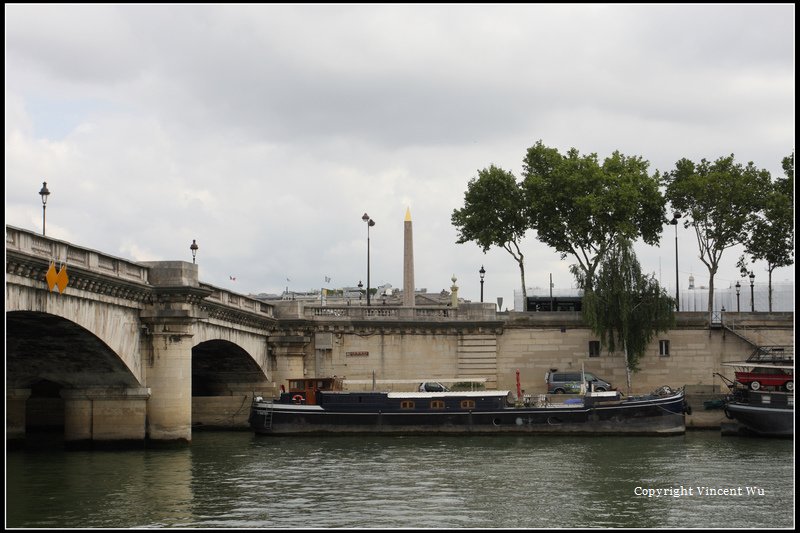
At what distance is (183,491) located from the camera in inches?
1473

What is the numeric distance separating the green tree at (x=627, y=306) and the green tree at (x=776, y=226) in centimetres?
986

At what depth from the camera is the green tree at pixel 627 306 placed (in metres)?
69.2

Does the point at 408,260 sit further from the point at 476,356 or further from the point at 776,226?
the point at 776,226

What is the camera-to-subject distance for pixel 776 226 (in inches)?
2970

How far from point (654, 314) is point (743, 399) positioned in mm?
11818

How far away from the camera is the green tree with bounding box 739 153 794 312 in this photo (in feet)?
242

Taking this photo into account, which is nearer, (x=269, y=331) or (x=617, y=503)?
(x=617, y=503)

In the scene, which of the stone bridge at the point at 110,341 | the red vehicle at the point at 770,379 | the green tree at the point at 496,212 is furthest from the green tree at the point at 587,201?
the stone bridge at the point at 110,341

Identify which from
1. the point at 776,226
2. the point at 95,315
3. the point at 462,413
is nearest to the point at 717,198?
the point at 776,226

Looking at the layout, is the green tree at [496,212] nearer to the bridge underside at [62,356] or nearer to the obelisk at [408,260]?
the obelisk at [408,260]

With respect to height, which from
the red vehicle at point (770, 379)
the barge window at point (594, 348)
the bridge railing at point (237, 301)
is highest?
the bridge railing at point (237, 301)

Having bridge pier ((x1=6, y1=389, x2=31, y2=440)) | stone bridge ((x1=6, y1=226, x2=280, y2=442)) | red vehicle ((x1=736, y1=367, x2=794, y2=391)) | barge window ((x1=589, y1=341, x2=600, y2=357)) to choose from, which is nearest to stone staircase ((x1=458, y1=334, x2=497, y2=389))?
barge window ((x1=589, y1=341, x2=600, y2=357))

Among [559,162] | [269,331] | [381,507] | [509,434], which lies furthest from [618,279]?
[381,507]

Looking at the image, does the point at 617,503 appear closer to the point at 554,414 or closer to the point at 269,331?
the point at 554,414
